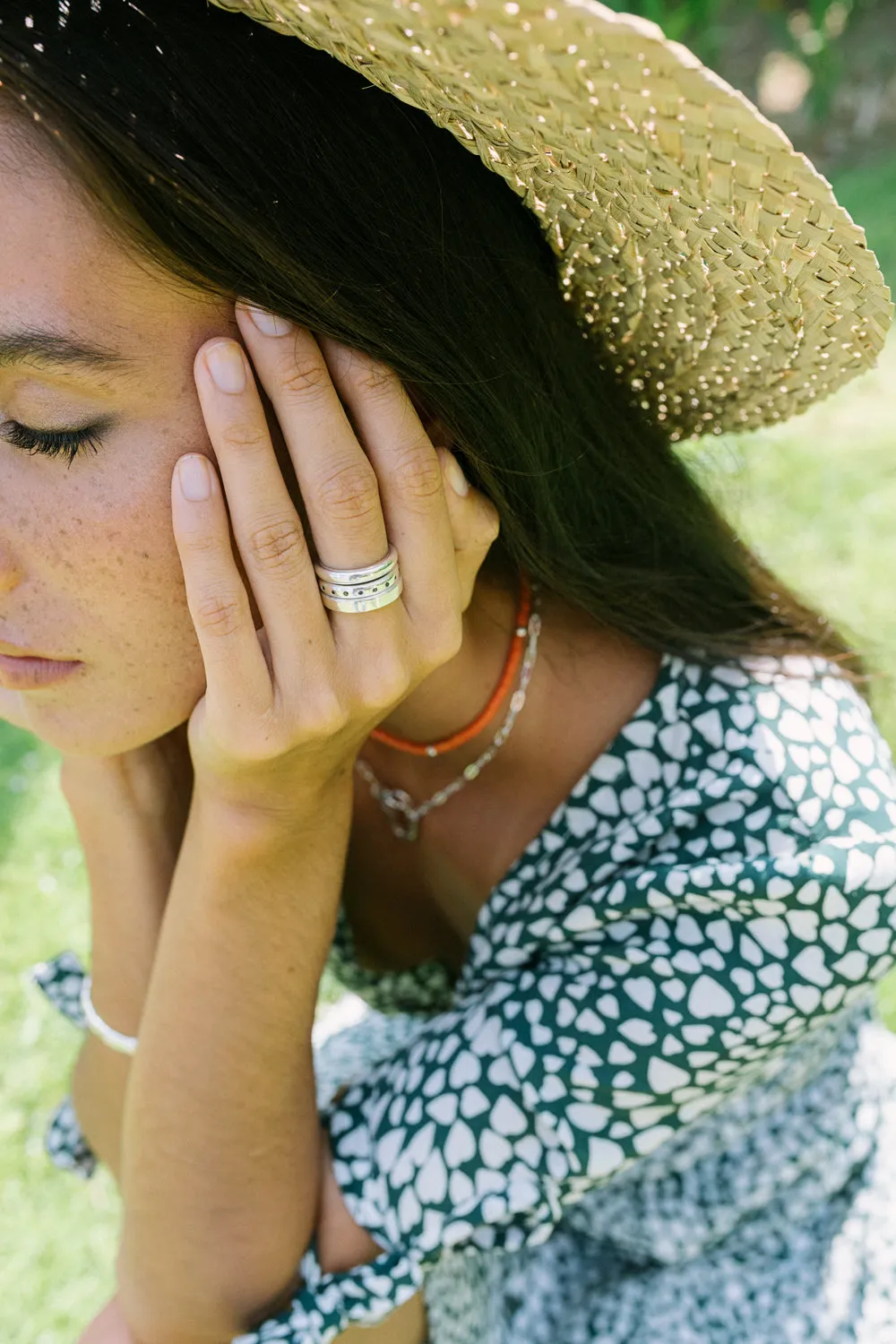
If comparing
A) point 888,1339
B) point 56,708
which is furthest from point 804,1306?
point 56,708

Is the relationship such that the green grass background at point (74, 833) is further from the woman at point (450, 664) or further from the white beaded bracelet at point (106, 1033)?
the white beaded bracelet at point (106, 1033)

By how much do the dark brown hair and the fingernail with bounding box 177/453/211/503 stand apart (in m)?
0.19

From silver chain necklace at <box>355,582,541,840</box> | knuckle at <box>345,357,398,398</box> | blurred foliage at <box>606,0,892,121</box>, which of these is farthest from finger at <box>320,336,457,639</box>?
blurred foliage at <box>606,0,892,121</box>

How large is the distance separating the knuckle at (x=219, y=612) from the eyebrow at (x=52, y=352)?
296mm

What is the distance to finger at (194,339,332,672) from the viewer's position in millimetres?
1481

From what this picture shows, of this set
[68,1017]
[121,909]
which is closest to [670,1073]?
[121,909]

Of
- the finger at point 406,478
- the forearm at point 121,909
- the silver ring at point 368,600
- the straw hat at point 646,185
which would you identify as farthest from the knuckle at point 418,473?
the forearm at point 121,909

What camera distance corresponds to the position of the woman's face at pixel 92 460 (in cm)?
A: 140

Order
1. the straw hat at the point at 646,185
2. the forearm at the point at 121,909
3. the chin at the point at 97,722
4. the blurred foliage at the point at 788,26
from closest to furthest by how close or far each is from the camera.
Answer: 1. the straw hat at the point at 646,185
2. the chin at the point at 97,722
3. the forearm at the point at 121,909
4. the blurred foliage at the point at 788,26

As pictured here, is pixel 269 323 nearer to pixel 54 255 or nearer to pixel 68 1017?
pixel 54 255

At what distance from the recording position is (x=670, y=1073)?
1716 mm

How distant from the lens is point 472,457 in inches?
66.1

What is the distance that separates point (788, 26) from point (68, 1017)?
782cm

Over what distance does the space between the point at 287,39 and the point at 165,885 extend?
1.34 meters
